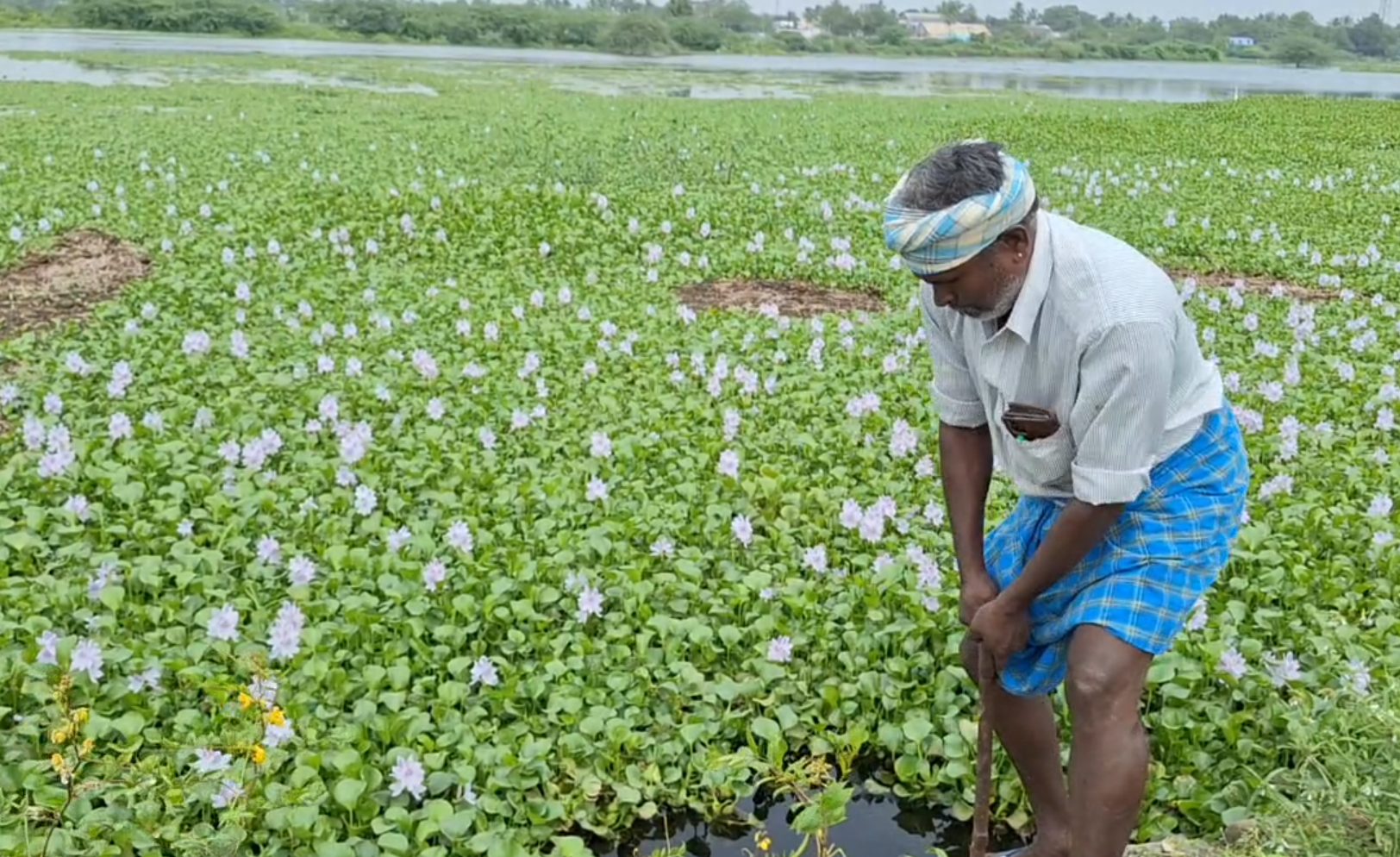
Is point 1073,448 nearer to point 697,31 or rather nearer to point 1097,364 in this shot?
point 1097,364

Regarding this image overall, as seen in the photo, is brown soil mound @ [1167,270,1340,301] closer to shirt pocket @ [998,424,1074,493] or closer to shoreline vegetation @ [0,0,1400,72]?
shirt pocket @ [998,424,1074,493]

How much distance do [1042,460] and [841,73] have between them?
3867 cm

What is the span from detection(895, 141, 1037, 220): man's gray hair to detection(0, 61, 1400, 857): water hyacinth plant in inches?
47.3

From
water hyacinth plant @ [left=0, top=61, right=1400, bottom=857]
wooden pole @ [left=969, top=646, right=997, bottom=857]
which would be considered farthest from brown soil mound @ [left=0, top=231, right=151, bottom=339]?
wooden pole @ [left=969, top=646, right=997, bottom=857]

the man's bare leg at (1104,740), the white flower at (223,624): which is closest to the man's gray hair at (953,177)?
the man's bare leg at (1104,740)

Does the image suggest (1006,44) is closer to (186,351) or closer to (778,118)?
(778,118)

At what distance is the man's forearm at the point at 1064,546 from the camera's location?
2.13 meters

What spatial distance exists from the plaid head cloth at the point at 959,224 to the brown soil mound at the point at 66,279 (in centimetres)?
535

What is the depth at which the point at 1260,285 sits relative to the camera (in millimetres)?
7734

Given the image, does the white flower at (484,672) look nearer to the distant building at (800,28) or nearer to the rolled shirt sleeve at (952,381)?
the rolled shirt sleeve at (952,381)

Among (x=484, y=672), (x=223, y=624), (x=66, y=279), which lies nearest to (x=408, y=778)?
(x=484, y=672)

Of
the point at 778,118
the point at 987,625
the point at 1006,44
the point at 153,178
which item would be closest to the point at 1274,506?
the point at 987,625

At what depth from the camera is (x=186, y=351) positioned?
18.3 feet

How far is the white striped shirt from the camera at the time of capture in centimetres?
201
